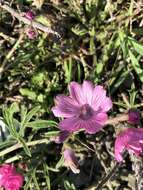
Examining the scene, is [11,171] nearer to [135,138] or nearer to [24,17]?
[135,138]

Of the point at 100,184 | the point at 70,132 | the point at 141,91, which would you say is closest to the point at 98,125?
the point at 70,132

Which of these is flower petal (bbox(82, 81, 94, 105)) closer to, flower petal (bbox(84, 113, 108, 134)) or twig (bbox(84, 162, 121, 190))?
flower petal (bbox(84, 113, 108, 134))

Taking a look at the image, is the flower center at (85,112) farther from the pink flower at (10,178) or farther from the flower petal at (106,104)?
the pink flower at (10,178)

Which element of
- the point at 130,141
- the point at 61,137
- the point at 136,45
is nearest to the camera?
the point at 130,141

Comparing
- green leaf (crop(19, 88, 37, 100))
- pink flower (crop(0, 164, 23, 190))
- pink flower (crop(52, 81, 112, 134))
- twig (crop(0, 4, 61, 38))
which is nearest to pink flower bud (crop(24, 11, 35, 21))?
twig (crop(0, 4, 61, 38))

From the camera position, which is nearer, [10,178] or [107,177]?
[10,178]

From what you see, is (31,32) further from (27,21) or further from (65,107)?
(65,107)

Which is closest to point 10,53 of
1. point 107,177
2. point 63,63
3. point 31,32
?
point 31,32
